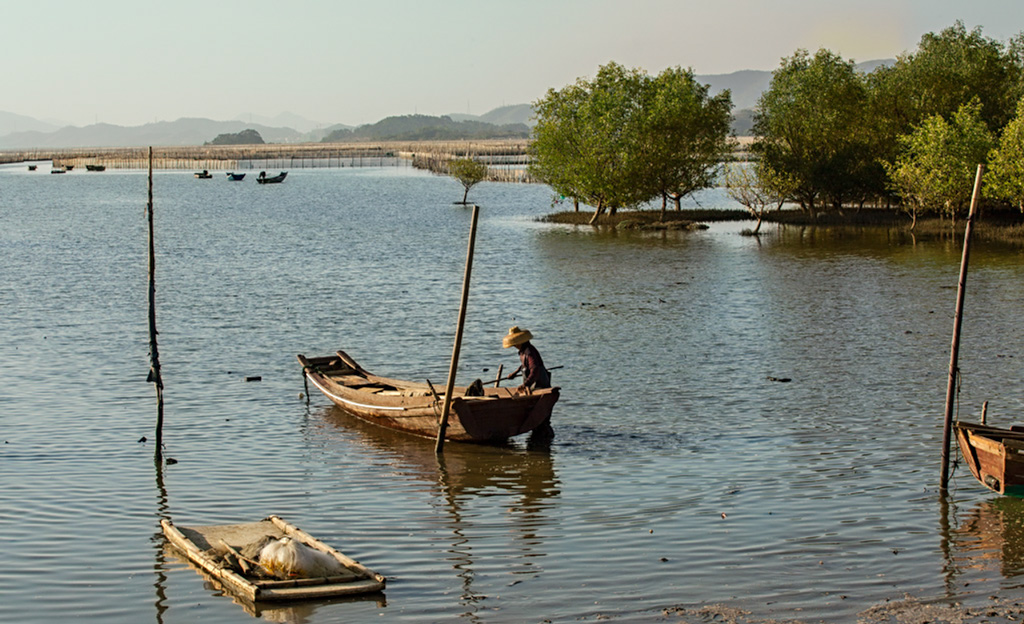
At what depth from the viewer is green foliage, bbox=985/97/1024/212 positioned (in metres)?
48.5

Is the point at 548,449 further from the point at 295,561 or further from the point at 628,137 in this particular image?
the point at 628,137

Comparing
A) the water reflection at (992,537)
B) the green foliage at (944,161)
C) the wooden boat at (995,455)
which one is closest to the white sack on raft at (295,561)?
the water reflection at (992,537)

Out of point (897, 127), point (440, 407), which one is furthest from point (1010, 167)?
point (440, 407)

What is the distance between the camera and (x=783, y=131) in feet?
210

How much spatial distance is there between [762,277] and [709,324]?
11.2 metres

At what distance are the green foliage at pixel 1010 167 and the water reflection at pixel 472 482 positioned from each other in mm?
39300

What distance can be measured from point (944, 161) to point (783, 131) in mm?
13481

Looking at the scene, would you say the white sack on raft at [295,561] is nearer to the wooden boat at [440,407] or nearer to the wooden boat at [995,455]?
the wooden boat at [440,407]

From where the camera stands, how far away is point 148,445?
17031 millimetres

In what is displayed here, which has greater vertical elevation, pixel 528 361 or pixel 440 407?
pixel 528 361

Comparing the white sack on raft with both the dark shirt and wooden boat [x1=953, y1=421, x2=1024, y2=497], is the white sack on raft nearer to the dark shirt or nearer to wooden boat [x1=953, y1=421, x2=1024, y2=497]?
the dark shirt

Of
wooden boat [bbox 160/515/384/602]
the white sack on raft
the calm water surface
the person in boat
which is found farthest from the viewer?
the person in boat

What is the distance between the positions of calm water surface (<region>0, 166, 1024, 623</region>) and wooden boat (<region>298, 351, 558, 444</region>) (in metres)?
0.31

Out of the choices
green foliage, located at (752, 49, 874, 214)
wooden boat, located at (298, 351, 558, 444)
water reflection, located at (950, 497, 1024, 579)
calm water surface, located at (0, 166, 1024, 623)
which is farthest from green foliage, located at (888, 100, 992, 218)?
water reflection, located at (950, 497, 1024, 579)
